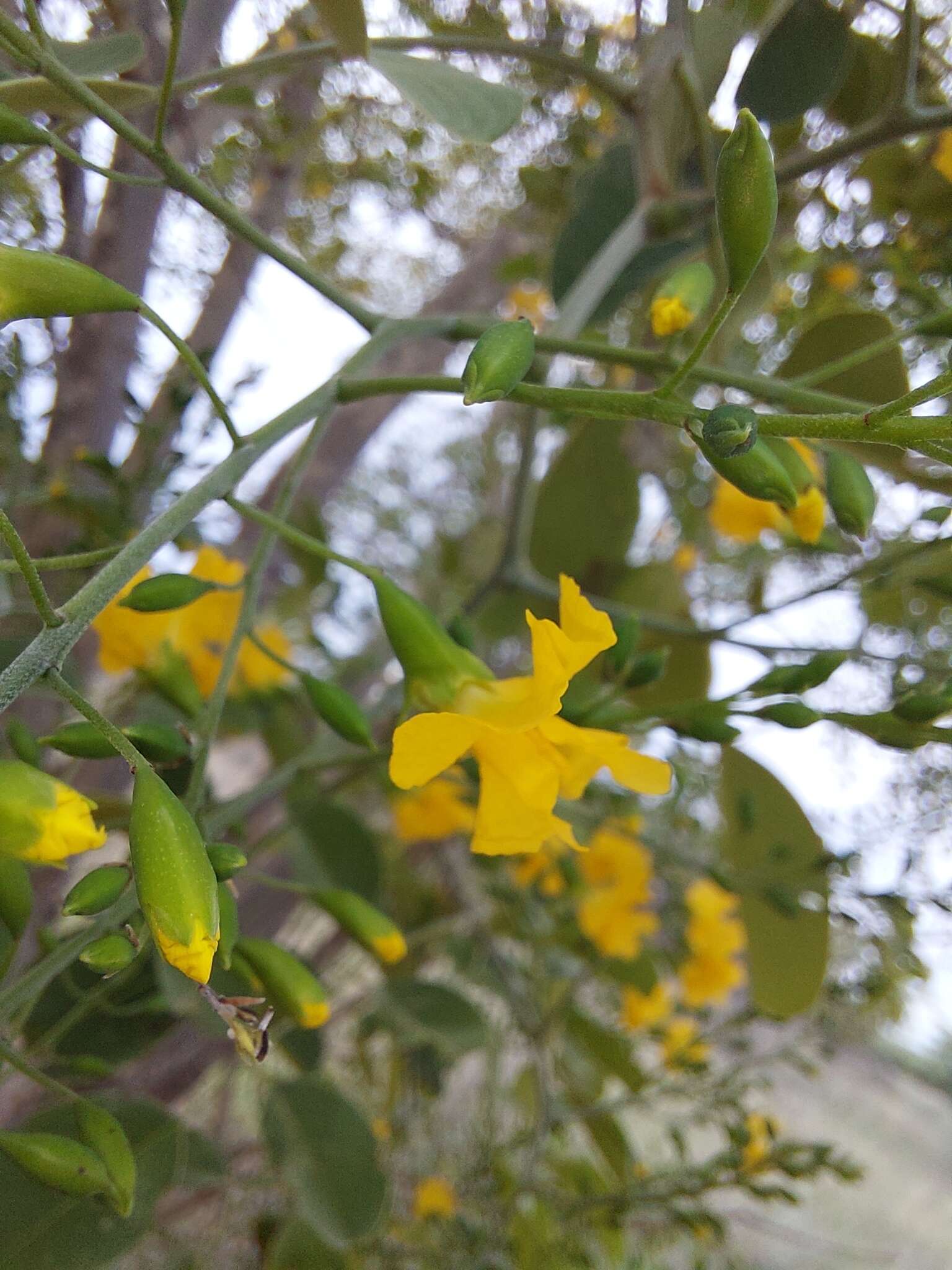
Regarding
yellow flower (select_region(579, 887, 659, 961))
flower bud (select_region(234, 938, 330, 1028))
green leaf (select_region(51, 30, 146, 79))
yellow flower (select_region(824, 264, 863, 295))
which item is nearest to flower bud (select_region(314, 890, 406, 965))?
flower bud (select_region(234, 938, 330, 1028))

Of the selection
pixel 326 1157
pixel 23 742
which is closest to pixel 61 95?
pixel 23 742

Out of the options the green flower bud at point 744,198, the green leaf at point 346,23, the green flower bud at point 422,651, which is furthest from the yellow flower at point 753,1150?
the green leaf at point 346,23

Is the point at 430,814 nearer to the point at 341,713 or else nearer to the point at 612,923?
the point at 612,923

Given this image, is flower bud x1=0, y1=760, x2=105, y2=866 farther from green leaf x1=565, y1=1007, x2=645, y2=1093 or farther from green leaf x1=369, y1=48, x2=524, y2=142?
green leaf x1=565, y1=1007, x2=645, y2=1093

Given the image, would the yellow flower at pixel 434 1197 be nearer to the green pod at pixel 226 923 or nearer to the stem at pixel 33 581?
the green pod at pixel 226 923

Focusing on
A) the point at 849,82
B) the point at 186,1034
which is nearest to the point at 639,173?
the point at 849,82

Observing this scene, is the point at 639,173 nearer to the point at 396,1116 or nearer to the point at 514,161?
the point at 514,161

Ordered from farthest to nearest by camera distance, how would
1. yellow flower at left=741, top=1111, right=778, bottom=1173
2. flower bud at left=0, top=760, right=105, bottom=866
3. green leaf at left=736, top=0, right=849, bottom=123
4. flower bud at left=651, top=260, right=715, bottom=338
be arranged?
yellow flower at left=741, top=1111, right=778, bottom=1173 → green leaf at left=736, top=0, right=849, bottom=123 → flower bud at left=651, top=260, right=715, bottom=338 → flower bud at left=0, top=760, right=105, bottom=866
